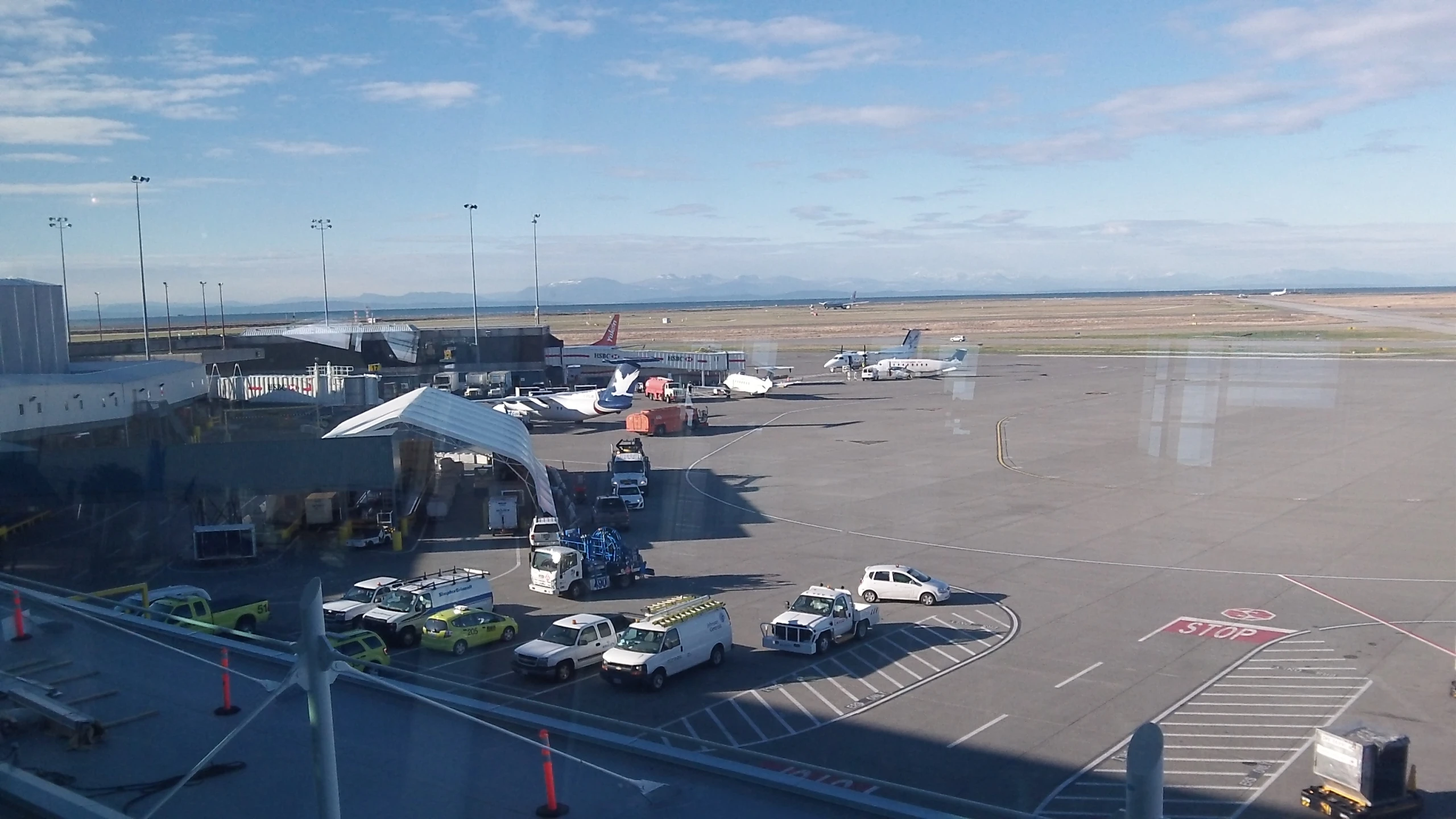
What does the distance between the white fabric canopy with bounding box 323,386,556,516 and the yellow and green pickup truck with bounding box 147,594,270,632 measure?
7.54 m

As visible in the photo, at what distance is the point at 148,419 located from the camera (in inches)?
1112

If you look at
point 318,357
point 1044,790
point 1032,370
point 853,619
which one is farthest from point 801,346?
point 1044,790

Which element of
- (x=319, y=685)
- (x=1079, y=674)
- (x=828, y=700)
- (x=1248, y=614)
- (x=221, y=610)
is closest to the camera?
(x=319, y=685)

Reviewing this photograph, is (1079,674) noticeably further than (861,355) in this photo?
No

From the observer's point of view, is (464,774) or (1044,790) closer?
(464,774)

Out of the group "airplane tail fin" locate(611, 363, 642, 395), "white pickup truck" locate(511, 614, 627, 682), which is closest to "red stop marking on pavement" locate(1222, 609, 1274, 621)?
"white pickup truck" locate(511, 614, 627, 682)

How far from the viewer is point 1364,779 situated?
9562 millimetres

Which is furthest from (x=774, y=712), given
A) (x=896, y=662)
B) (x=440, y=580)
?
(x=440, y=580)

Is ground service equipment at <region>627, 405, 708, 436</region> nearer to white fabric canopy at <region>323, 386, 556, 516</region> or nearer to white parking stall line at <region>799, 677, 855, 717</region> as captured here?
white fabric canopy at <region>323, 386, 556, 516</region>

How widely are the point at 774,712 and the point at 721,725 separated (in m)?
0.80

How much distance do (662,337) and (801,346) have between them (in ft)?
51.3

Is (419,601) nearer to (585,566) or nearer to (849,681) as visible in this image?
(585,566)

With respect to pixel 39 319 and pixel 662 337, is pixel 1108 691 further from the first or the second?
pixel 662 337

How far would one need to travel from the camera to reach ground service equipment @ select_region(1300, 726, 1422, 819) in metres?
9.52
